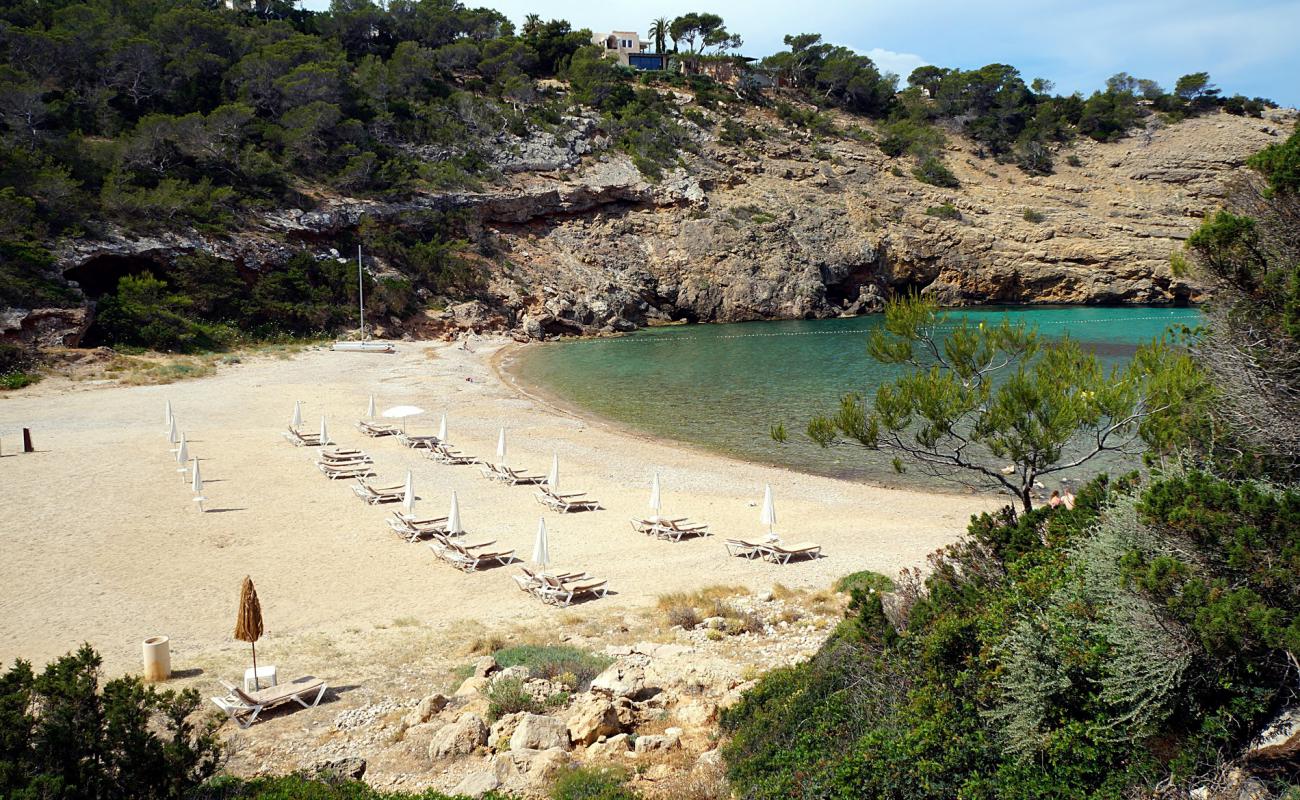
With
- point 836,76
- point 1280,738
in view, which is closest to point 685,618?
point 1280,738

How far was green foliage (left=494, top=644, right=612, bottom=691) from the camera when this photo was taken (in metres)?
8.42

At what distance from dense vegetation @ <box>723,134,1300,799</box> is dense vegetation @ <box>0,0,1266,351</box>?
116 feet

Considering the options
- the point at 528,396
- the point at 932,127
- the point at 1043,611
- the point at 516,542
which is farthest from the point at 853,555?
the point at 932,127

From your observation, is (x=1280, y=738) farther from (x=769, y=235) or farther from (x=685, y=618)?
(x=769, y=235)

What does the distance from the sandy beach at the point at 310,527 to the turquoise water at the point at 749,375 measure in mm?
1851

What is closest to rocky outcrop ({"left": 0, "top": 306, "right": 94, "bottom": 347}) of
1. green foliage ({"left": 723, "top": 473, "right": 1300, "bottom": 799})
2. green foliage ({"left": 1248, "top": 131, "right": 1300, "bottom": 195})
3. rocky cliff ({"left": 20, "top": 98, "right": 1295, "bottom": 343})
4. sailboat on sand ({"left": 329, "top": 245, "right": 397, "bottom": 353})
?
sailboat on sand ({"left": 329, "top": 245, "right": 397, "bottom": 353})

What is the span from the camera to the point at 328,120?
2028 inches

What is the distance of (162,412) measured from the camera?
23984mm

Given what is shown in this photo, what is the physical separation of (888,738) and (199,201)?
45.9 m

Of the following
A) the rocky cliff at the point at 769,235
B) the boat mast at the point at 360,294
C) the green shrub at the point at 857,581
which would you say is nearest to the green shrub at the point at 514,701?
the green shrub at the point at 857,581

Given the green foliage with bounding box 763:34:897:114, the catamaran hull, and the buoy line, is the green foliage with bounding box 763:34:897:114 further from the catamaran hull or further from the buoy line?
the catamaran hull

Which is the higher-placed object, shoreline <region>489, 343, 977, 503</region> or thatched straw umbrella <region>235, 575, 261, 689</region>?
thatched straw umbrella <region>235, 575, 261, 689</region>

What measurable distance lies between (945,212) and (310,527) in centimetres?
6062

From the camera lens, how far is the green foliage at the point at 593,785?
19.0 ft
